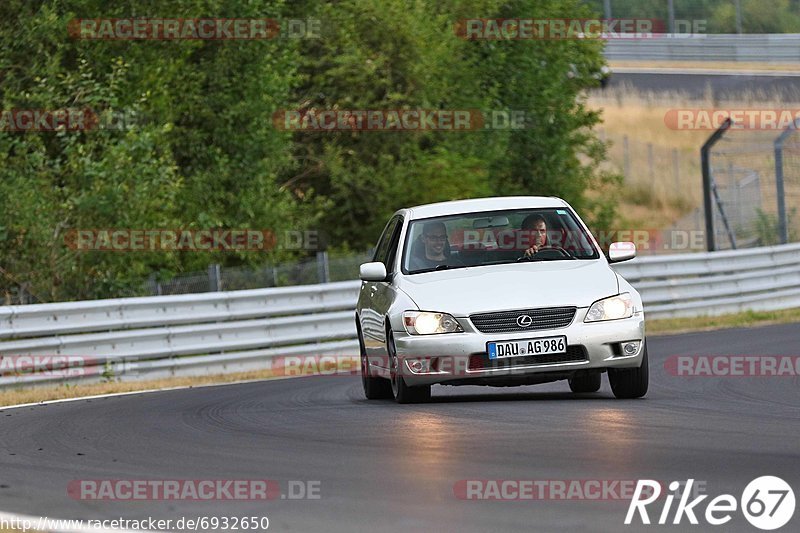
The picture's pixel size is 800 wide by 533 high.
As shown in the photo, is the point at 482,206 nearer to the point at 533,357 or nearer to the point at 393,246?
the point at 393,246

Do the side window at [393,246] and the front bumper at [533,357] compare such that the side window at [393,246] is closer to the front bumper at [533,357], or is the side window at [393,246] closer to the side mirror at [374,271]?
the side mirror at [374,271]

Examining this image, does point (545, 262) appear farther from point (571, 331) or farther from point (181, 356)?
point (181, 356)

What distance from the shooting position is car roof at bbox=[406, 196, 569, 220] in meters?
13.1

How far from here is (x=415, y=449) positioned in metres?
9.06

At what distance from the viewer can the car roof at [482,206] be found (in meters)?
13.1

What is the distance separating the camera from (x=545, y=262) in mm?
12383

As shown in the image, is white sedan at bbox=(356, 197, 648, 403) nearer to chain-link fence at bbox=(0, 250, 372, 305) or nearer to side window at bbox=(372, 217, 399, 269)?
side window at bbox=(372, 217, 399, 269)

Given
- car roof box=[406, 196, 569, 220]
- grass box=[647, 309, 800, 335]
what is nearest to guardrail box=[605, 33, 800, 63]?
grass box=[647, 309, 800, 335]

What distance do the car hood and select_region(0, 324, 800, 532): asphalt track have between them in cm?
73

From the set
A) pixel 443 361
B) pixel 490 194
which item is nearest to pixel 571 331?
pixel 443 361

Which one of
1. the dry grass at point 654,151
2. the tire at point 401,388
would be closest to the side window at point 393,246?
the tire at point 401,388

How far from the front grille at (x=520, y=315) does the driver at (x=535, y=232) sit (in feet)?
3.50

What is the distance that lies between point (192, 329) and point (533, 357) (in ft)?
29.6

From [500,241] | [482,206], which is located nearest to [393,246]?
[482,206]
